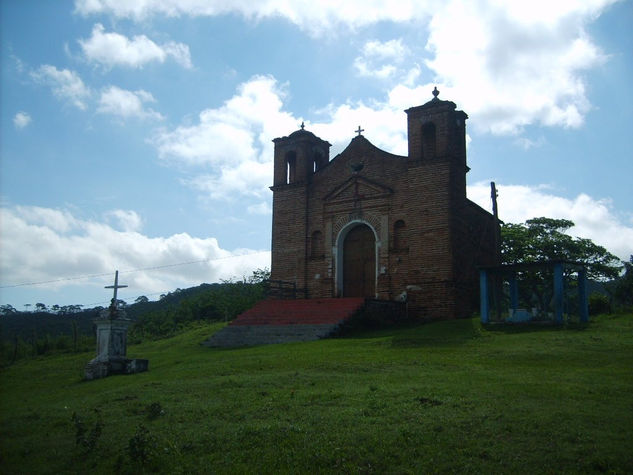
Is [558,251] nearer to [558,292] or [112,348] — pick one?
[558,292]

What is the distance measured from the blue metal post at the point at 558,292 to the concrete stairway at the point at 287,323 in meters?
6.60

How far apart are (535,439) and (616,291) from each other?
88.2 feet

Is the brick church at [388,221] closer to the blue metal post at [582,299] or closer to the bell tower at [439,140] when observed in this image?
the bell tower at [439,140]

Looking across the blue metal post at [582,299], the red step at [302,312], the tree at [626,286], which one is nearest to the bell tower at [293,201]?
the red step at [302,312]

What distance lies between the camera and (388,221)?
25.4 m

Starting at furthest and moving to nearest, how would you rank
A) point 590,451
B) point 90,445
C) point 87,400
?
point 87,400 < point 90,445 < point 590,451

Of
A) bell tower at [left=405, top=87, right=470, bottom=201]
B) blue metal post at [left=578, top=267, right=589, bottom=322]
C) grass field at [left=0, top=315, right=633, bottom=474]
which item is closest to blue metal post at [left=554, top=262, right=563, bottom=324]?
blue metal post at [left=578, top=267, right=589, bottom=322]

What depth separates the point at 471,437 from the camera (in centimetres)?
787

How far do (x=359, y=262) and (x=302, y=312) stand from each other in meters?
4.32

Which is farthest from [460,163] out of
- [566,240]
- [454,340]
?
[566,240]

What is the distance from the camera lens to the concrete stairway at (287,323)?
2044 centimetres

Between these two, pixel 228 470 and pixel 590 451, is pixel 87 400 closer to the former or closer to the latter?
pixel 228 470

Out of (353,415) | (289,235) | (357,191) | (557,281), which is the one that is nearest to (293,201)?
(289,235)

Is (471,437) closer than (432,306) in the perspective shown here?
Yes
